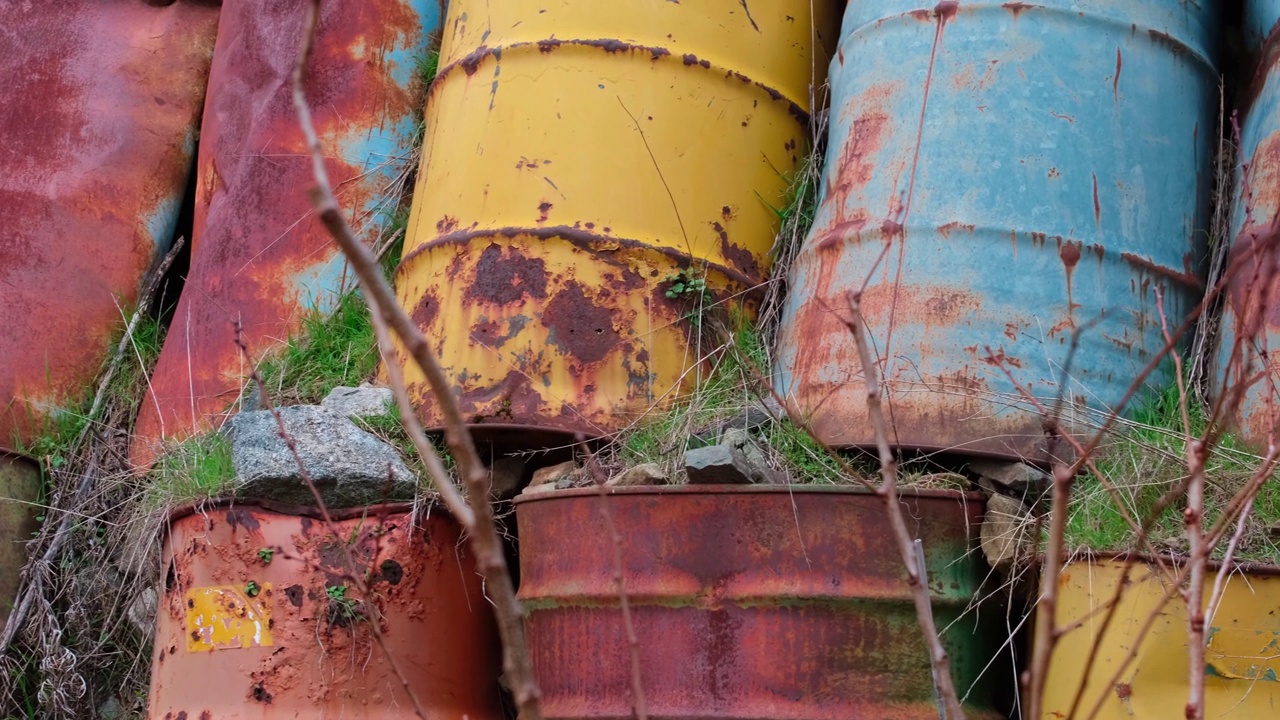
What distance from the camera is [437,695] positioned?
2.32m

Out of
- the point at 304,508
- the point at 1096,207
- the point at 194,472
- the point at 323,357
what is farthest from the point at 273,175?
the point at 1096,207

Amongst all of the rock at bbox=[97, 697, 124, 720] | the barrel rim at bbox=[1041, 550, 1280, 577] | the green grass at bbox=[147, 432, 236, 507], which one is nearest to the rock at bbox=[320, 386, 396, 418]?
the green grass at bbox=[147, 432, 236, 507]

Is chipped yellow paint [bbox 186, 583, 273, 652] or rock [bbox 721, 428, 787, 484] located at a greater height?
rock [bbox 721, 428, 787, 484]

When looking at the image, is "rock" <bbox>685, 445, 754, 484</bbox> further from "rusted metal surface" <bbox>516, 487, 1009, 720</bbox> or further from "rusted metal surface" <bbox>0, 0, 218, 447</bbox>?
"rusted metal surface" <bbox>0, 0, 218, 447</bbox>

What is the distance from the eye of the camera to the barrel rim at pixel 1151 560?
1.82 metres

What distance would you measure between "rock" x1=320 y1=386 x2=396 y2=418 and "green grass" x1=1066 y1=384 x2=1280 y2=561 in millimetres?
1264

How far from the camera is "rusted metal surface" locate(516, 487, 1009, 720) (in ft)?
6.49

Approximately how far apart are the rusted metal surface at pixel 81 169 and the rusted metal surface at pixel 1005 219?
168 cm

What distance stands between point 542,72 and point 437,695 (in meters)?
1.23

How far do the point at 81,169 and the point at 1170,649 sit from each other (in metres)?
2.66

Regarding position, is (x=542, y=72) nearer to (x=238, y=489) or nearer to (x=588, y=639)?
(x=238, y=489)

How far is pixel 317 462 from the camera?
7.68ft

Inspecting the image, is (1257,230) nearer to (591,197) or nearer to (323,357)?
(591,197)

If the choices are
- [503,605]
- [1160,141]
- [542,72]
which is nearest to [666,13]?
[542,72]
